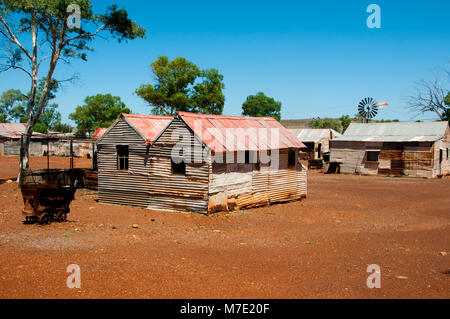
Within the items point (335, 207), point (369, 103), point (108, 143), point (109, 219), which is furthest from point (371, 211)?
point (369, 103)

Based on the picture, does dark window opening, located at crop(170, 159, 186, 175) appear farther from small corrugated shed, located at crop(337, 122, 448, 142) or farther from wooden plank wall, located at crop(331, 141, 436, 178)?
wooden plank wall, located at crop(331, 141, 436, 178)

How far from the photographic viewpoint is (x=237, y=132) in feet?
54.9

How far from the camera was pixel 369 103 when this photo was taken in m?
43.9

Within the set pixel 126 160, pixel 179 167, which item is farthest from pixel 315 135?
pixel 179 167

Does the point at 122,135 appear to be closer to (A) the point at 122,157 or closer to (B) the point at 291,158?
(A) the point at 122,157

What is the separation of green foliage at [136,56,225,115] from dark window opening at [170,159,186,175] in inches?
1285

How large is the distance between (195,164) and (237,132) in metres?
3.03

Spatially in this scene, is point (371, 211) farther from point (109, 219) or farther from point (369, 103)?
point (369, 103)

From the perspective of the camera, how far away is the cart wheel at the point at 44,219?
12.2 metres

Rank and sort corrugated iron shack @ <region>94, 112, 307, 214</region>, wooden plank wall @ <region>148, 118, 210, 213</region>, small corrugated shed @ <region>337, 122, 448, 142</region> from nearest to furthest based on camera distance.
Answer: wooden plank wall @ <region>148, 118, 210, 213</region> < corrugated iron shack @ <region>94, 112, 307, 214</region> < small corrugated shed @ <region>337, 122, 448, 142</region>

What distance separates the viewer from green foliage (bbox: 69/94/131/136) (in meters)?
60.2

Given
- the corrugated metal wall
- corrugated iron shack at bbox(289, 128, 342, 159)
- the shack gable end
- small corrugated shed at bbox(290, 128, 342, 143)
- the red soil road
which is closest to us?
the red soil road

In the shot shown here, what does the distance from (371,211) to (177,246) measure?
Answer: 9.60 meters

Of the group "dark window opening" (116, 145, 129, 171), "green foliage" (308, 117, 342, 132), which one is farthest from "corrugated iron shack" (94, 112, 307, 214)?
"green foliage" (308, 117, 342, 132)
